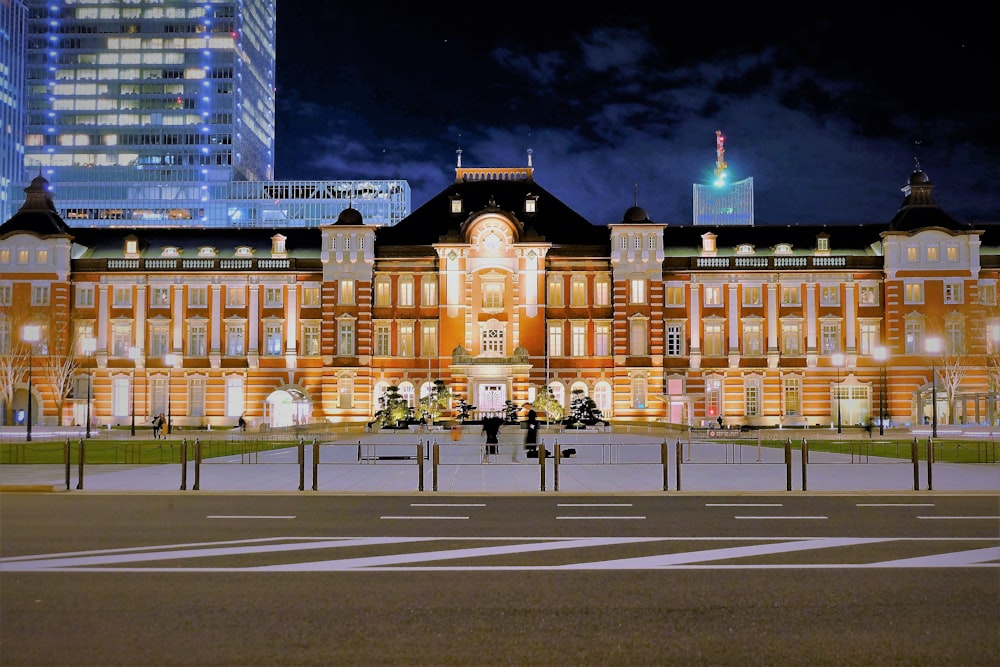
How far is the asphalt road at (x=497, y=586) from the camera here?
26.9 ft

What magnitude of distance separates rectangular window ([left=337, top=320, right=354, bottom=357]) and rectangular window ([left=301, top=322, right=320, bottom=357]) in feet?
6.40

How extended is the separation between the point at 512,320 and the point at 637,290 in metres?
9.11

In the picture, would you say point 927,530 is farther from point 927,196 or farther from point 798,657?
point 927,196

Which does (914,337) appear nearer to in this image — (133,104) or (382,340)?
(382,340)

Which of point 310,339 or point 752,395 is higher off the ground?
point 310,339

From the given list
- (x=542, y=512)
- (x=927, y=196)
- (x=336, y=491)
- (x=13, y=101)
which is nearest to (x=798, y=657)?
(x=542, y=512)

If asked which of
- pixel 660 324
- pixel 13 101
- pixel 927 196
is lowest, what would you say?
pixel 660 324

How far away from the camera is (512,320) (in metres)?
62.6

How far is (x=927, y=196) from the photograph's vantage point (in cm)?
6384

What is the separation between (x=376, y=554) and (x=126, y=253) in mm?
59635

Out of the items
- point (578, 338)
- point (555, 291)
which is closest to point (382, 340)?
point (555, 291)

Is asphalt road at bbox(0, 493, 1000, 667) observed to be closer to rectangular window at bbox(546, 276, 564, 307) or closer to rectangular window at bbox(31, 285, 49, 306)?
rectangular window at bbox(546, 276, 564, 307)

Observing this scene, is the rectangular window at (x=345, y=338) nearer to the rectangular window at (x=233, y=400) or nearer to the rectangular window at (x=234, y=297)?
the rectangular window at (x=234, y=297)

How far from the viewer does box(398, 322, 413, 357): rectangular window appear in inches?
2506
